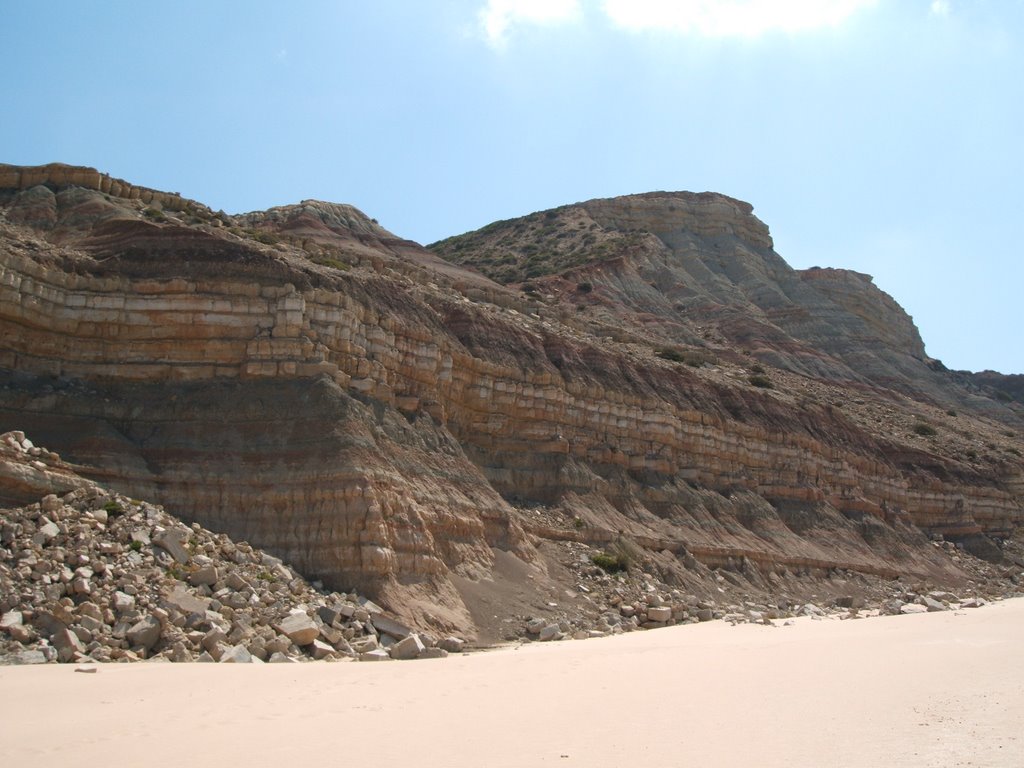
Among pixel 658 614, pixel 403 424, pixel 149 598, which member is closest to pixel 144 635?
pixel 149 598

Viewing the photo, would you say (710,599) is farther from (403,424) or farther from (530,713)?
(530,713)

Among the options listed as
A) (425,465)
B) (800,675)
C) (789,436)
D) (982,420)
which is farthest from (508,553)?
(982,420)

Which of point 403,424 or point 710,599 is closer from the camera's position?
point 403,424

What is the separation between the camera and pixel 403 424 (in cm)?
2489

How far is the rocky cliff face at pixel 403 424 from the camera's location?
20234 millimetres

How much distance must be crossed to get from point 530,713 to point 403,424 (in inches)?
547

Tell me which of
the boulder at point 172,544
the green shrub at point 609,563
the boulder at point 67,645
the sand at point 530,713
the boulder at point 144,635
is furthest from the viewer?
the green shrub at point 609,563

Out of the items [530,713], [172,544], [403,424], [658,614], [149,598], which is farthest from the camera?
[658,614]

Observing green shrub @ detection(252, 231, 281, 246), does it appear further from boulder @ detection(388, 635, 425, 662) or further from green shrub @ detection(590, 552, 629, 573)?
boulder @ detection(388, 635, 425, 662)

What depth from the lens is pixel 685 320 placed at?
75.9m

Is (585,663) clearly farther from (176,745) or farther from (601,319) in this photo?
(601,319)

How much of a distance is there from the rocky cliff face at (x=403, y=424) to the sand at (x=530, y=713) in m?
5.94

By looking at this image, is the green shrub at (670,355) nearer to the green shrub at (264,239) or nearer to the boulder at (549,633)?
the green shrub at (264,239)

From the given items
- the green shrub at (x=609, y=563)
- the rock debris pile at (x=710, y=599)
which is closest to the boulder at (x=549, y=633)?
the rock debris pile at (x=710, y=599)
